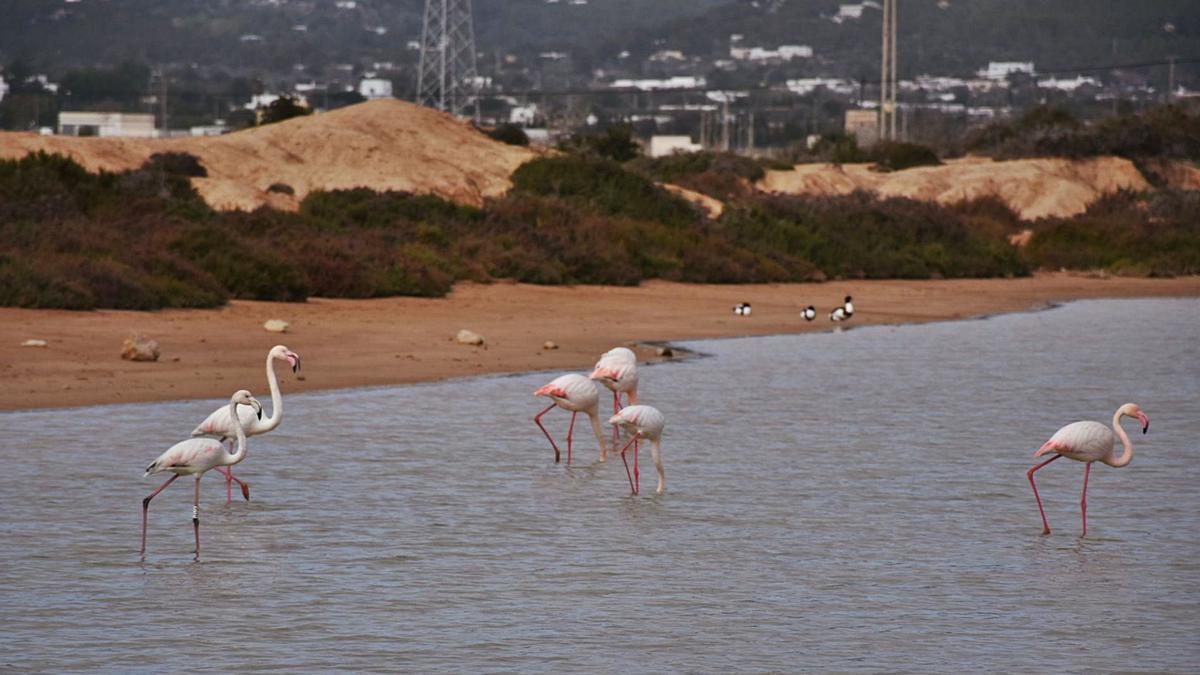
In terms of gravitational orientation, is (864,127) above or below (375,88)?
below

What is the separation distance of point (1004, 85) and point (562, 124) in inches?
3275

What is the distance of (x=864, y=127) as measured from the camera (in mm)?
104625

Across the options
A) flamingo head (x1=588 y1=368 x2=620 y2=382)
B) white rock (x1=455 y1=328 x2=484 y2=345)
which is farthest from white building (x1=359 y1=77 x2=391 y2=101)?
flamingo head (x1=588 y1=368 x2=620 y2=382)

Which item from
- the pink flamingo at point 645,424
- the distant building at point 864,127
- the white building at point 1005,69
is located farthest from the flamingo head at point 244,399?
the white building at point 1005,69

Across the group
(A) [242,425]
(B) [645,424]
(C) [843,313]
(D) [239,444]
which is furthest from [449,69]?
(D) [239,444]

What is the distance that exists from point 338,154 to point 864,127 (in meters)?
61.6

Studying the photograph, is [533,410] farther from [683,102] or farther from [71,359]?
[683,102]

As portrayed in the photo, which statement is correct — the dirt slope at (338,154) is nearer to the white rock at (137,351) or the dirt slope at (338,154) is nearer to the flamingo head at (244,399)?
the white rock at (137,351)

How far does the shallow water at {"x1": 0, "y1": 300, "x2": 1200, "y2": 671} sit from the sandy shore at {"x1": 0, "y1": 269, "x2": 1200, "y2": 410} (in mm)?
897

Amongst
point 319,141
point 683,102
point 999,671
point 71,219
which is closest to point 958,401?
point 999,671

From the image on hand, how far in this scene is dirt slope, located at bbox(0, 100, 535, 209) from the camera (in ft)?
135

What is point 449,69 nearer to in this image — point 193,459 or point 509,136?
point 509,136

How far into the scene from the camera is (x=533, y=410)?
19.0m

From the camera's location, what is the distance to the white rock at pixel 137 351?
1983 centimetres
